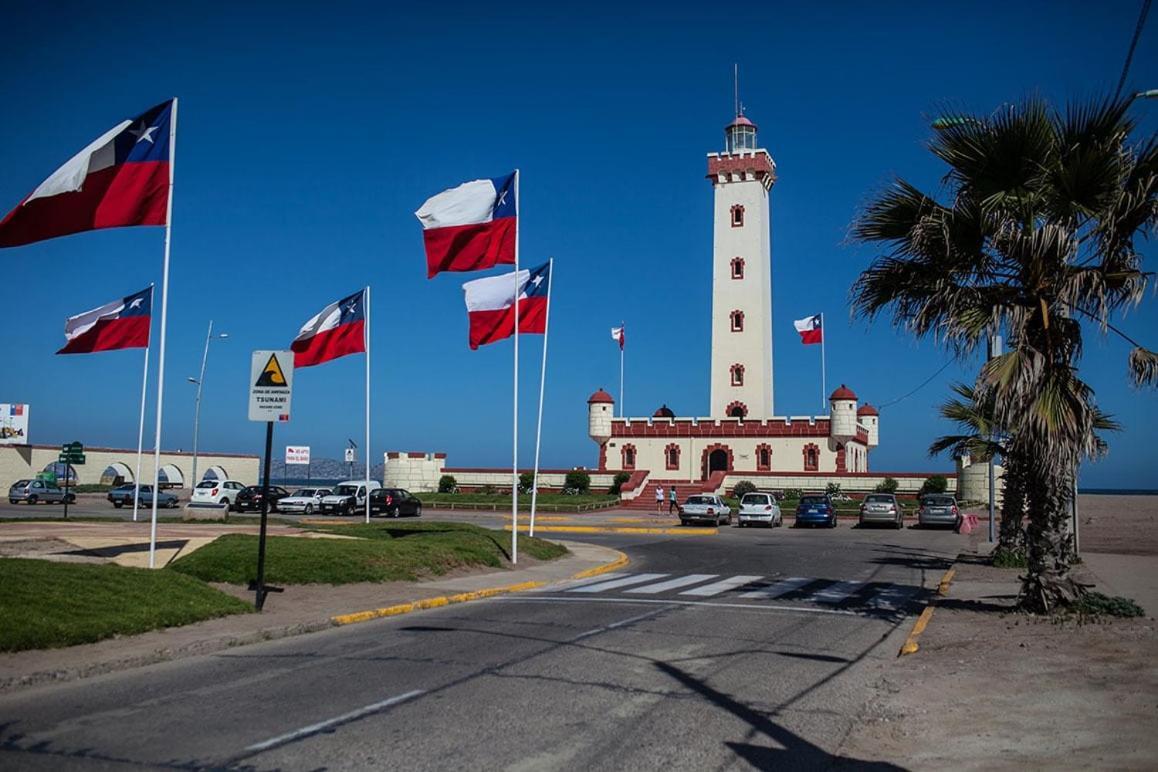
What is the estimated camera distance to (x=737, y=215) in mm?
66562

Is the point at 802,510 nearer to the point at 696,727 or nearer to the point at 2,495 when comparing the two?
the point at 696,727

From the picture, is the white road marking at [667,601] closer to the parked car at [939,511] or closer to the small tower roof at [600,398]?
the parked car at [939,511]

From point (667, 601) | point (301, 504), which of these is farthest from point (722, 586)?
point (301, 504)

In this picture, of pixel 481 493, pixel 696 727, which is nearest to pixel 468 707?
pixel 696 727

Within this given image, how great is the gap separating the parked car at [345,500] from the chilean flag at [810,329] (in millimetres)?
28260

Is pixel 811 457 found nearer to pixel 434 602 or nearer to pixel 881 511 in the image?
pixel 881 511

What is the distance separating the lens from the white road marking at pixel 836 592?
53.6ft

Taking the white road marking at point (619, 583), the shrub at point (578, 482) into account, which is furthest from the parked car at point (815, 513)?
the white road marking at point (619, 583)

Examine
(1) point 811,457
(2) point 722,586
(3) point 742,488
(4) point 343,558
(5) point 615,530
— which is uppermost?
(1) point 811,457

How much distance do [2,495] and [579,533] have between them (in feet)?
132

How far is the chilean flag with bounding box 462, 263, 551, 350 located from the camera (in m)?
20.5

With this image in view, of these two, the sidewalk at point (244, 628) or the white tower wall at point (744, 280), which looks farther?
the white tower wall at point (744, 280)

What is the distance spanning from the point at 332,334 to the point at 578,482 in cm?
4232

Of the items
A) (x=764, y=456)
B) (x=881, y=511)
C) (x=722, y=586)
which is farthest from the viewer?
(x=764, y=456)
